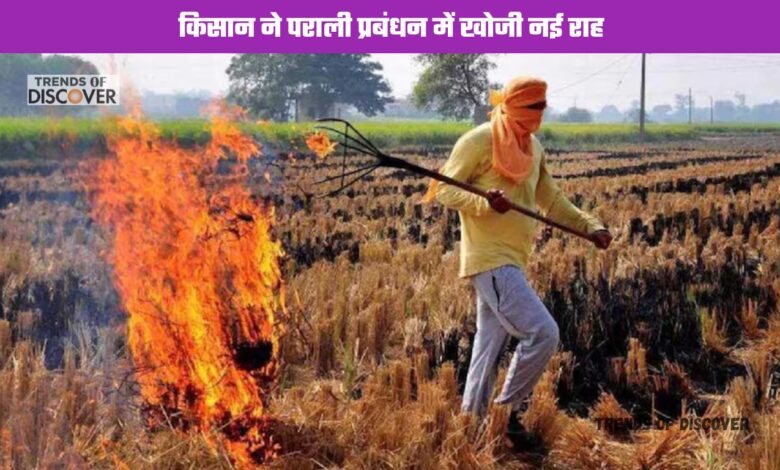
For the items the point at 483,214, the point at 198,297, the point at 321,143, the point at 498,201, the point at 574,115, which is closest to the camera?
the point at 498,201

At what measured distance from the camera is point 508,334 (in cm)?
393

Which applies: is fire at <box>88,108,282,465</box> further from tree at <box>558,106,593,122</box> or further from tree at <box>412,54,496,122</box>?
tree at <box>558,106,593,122</box>

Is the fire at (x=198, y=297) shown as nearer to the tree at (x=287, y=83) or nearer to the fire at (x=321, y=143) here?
the fire at (x=321, y=143)

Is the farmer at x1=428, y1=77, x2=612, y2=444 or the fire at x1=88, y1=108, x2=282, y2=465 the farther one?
the fire at x1=88, y1=108, x2=282, y2=465

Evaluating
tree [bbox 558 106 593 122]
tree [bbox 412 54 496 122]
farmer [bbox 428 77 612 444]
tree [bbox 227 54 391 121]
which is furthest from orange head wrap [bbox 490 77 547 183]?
tree [bbox 558 106 593 122]

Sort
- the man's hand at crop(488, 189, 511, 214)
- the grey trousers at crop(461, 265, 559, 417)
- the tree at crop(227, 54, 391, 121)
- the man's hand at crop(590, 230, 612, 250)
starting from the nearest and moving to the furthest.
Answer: the man's hand at crop(488, 189, 511, 214) < the grey trousers at crop(461, 265, 559, 417) < the man's hand at crop(590, 230, 612, 250) < the tree at crop(227, 54, 391, 121)

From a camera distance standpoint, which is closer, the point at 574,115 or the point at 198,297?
the point at 198,297

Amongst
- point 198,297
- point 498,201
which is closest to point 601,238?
point 498,201

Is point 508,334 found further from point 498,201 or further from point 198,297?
point 198,297

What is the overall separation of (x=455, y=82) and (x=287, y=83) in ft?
57.8

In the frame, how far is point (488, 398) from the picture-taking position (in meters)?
3.92

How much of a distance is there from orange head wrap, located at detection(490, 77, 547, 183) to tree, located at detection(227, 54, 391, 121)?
19385 mm

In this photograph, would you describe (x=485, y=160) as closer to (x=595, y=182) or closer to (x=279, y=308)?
(x=279, y=308)

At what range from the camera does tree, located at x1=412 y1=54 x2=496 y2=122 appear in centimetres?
4284
